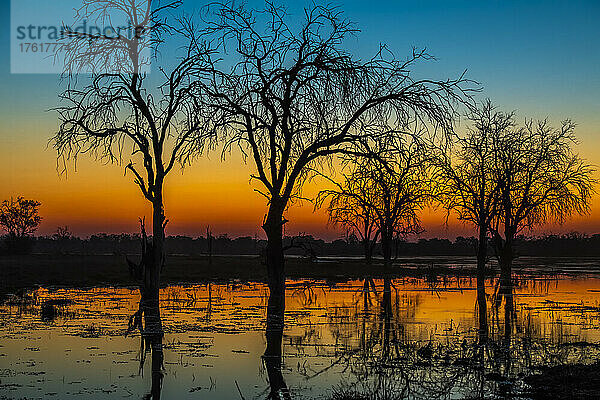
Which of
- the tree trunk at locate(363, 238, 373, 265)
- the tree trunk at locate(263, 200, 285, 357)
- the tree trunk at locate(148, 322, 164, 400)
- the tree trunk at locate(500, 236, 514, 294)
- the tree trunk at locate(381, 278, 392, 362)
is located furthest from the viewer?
the tree trunk at locate(363, 238, 373, 265)

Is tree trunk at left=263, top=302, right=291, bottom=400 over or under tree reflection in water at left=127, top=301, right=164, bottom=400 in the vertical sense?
under

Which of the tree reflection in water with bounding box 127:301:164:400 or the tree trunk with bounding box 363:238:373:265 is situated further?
the tree trunk with bounding box 363:238:373:265

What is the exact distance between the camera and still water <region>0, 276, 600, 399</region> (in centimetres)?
1195

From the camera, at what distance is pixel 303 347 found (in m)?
16.5

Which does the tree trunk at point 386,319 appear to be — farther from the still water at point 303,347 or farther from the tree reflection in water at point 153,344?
the tree reflection in water at point 153,344

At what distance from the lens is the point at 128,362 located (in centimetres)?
1434

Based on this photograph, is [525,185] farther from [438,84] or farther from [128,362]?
[128,362]

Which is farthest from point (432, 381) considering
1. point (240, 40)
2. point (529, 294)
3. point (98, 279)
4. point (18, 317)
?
point (98, 279)

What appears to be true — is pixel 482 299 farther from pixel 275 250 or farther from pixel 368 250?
pixel 368 250

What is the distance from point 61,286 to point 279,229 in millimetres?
20871

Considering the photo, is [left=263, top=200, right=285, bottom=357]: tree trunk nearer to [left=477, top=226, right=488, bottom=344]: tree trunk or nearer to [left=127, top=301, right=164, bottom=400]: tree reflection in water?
[left=127, top=301, right=164, bottom=400]: tree reflection in water

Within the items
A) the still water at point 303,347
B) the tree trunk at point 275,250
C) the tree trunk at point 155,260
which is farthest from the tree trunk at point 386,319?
the tree trunk at point 155,260

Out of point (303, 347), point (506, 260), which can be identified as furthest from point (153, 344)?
point (506, 260)

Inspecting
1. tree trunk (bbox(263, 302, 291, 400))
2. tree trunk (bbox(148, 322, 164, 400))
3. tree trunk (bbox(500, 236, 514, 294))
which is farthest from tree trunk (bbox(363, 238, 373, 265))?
tree trunk (bbox(148, 322, 164, 400))
